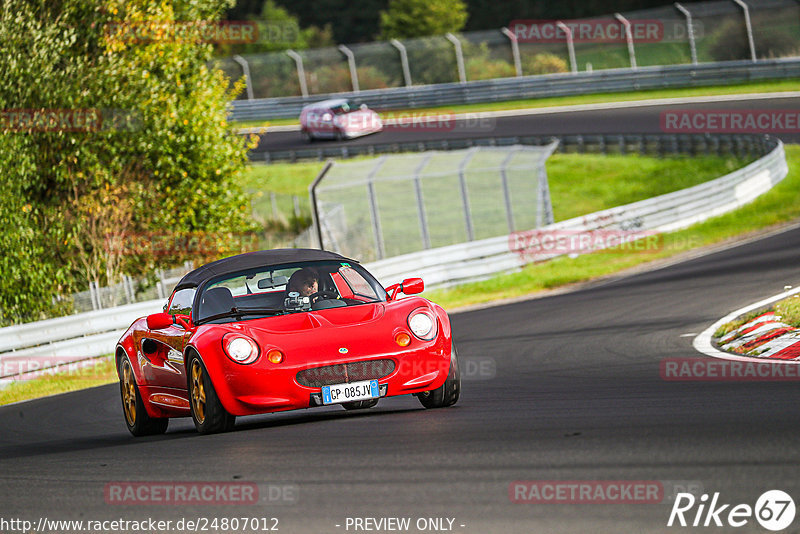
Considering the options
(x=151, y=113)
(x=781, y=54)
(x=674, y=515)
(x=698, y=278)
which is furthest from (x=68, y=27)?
(x=781, y=54)

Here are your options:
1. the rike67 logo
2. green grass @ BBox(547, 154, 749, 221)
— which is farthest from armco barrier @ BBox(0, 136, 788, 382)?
the rike67 logo

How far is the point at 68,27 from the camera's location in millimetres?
23281

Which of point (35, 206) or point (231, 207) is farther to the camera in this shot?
point (231, 207)

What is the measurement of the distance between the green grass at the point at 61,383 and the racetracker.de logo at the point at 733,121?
25597 mm

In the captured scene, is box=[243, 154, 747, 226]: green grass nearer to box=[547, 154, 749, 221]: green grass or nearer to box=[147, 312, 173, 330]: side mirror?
box=[547, 154, 749, 221]: green grass

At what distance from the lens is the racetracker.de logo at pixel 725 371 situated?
8430mm

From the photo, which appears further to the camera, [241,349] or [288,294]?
[288,294]

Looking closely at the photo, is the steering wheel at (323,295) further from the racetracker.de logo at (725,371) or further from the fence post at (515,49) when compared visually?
the fence post at (515,49)

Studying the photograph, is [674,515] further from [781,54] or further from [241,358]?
[781,54]

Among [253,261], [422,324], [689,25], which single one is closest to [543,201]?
[253,261]

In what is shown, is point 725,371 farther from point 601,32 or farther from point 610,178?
point 601,32

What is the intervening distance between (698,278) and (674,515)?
13716 mm

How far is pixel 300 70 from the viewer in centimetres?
5025

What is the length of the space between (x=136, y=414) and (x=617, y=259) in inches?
617
